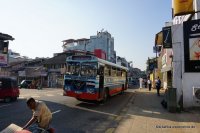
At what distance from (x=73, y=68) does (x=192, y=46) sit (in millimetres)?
8337

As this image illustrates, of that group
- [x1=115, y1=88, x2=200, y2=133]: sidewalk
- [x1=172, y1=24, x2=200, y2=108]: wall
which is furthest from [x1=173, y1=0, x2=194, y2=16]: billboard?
[x1=115, y1=88, x2=200, y2=133]: sidewalk

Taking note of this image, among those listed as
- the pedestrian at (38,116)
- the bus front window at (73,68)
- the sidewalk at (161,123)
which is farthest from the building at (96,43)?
the pedestrian at (38,116)

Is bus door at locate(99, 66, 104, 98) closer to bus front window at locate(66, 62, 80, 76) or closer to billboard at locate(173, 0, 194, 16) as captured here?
bus front window at locate(66, 62, 80, 76)

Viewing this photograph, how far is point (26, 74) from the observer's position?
71.4 m

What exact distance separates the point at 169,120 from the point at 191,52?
566cm

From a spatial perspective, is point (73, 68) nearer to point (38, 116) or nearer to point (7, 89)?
point (7, 89)

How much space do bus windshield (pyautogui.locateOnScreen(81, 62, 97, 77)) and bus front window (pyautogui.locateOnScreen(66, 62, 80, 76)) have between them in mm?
393

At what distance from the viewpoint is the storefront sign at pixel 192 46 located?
17.2 metres

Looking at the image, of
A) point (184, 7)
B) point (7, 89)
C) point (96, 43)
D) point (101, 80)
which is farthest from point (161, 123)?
point (96, 43)

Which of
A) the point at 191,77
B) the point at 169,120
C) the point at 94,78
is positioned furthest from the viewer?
the point at 94,78

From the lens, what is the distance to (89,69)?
1903 centimetres

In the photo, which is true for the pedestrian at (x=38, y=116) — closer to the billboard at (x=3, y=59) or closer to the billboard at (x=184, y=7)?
the billboard at (x=184, y=7)

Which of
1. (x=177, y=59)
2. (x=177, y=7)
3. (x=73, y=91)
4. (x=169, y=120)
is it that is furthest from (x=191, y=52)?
(x=73, y=91)

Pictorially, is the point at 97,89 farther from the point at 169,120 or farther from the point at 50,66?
the point at 50,66
